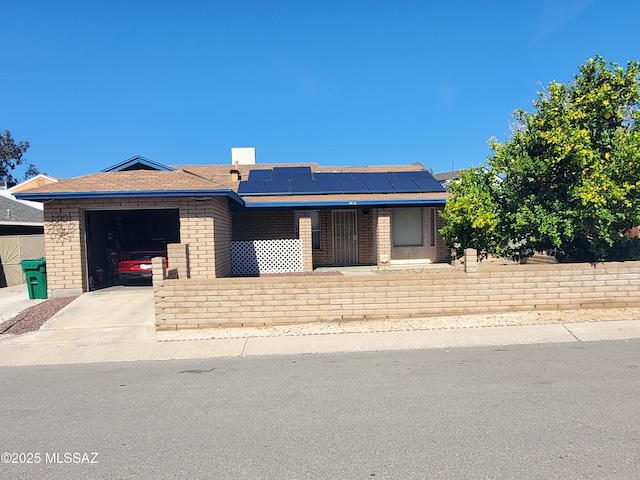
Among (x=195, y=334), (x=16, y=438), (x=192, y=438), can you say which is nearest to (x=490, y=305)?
(x=195, y=334)

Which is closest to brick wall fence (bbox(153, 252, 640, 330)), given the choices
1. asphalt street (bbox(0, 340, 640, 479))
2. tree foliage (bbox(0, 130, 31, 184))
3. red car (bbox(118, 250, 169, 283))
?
asphalt street (bbox(0, 340, 640, 479))

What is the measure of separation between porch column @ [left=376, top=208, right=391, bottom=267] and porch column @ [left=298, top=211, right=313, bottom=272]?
2.44 metres

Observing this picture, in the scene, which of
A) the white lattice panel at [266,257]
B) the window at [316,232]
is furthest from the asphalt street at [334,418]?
the window at [316,232]

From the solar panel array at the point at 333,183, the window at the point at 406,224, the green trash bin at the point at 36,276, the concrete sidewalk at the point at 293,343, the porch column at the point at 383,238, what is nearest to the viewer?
the concrete sidewalk at the point at 293,343

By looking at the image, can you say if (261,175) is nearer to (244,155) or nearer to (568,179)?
(244,155)

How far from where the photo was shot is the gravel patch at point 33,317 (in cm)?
854

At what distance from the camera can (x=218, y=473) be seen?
329 cm

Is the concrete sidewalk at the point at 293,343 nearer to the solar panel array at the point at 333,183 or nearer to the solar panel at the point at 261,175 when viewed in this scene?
the solar panel array at the point at 333,183

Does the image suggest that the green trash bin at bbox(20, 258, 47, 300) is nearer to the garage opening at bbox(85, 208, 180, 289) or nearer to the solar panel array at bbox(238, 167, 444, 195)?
the garage opening at bbox(85, 208, 180, 289)

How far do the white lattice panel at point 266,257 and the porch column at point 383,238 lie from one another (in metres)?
2.81

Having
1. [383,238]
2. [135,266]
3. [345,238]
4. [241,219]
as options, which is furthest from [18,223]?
[383,238]

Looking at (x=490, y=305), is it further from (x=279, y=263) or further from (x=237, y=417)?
(x=279, y=263)

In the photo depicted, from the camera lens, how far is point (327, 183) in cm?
1697

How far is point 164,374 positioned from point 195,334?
1.95 meters
